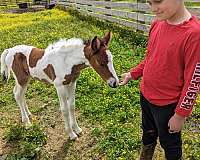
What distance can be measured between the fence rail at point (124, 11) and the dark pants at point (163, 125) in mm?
5620

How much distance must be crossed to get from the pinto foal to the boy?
3.83 feet

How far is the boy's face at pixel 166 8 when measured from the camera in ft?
7.82

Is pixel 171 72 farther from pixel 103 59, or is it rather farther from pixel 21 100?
pixel 21 100

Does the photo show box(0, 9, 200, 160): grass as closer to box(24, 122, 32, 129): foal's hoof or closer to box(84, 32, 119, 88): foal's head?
box(24, 122, 32, 129): foal's hoof

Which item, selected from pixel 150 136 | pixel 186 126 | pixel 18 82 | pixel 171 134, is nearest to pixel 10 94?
pixel 18 82

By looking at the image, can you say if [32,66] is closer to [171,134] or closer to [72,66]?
[72,66]

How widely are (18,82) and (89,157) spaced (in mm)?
1865

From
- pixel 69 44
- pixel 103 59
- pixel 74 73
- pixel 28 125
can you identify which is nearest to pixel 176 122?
pixel 103 59

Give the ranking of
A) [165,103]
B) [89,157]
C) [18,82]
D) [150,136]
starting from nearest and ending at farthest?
1. [165,103]
2. [150,136]
3. [89,157]
4. [18,82]

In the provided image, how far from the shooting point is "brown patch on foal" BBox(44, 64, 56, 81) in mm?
4666

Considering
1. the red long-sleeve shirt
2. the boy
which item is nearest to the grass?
the boy

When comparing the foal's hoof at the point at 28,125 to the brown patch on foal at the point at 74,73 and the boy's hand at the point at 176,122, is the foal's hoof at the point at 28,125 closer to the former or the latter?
the brown patch on foal at the point at 74,73

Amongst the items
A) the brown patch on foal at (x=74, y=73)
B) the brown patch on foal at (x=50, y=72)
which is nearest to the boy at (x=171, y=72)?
the brown patch on foal at (x=74, y=73)

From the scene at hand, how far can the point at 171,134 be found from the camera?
2.94 m
